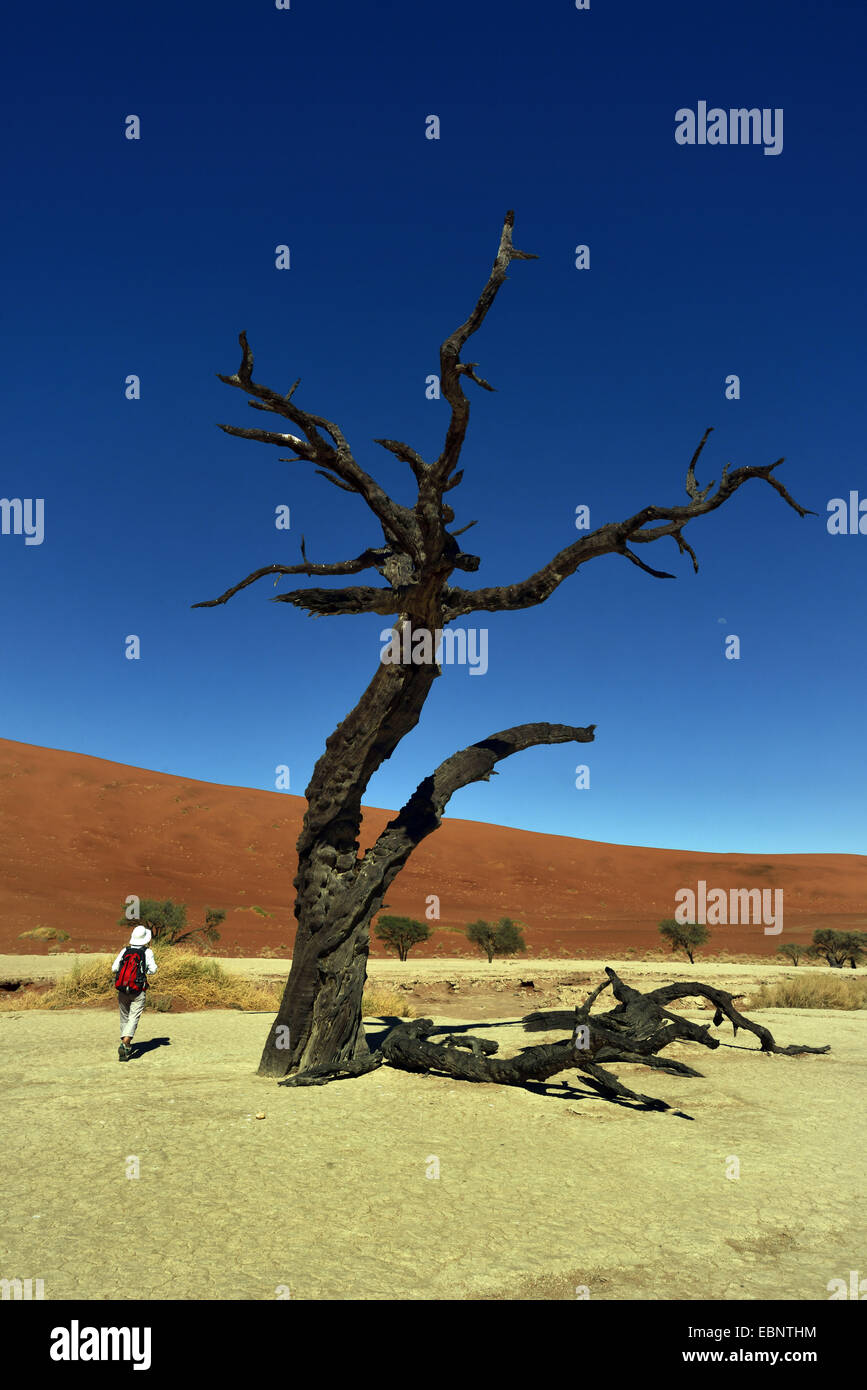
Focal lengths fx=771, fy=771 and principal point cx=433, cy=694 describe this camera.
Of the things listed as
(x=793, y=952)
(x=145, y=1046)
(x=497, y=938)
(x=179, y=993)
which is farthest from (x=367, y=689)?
(x=793, y=952)

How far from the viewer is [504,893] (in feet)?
227

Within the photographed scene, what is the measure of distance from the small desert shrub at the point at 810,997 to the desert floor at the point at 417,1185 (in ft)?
30.0

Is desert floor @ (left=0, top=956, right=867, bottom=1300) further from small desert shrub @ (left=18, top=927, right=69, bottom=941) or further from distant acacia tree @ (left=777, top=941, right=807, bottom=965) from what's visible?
distant acacia tree @ (left=777, top=941, right=807, bottom=965)

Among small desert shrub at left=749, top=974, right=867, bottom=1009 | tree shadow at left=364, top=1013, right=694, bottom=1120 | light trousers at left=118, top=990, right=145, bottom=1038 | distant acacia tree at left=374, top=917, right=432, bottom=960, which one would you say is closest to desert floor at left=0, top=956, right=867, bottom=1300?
tree shadow at left=364, top=1013, right=694, bottom=1120

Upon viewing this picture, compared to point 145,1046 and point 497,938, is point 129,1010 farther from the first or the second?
point 497,938

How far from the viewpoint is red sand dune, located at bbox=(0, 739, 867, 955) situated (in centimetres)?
4575

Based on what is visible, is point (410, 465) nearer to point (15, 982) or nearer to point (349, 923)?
point (349, 923)

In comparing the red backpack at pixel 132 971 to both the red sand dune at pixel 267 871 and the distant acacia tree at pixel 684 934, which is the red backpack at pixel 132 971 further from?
the distant acacia tree at pixel 684 934
